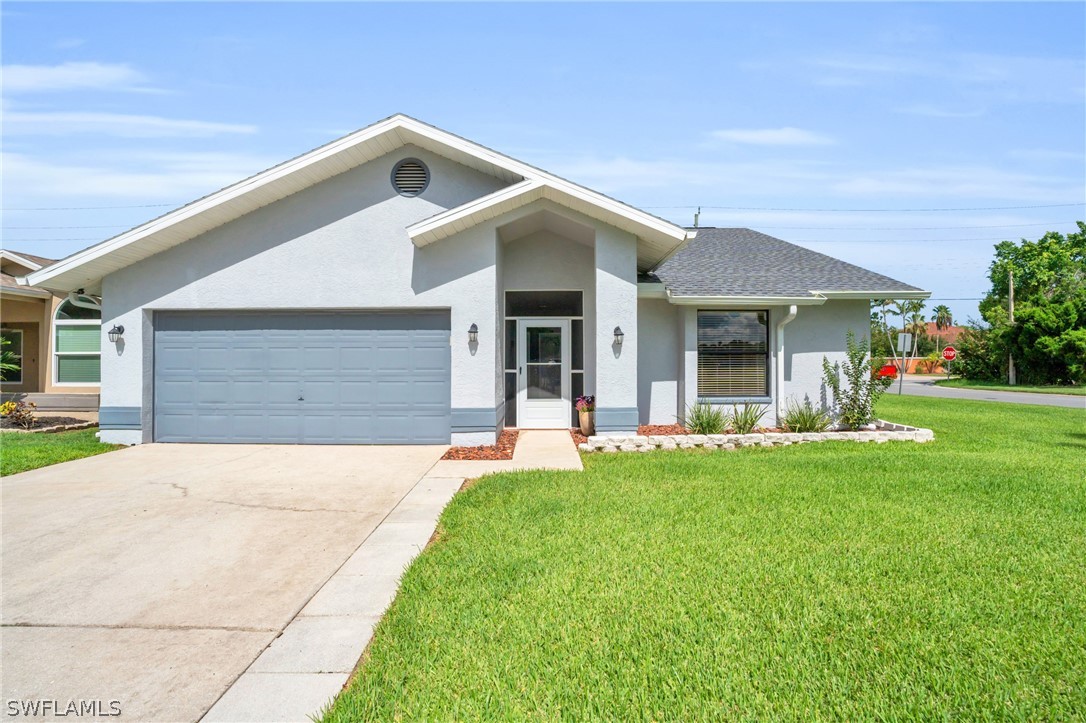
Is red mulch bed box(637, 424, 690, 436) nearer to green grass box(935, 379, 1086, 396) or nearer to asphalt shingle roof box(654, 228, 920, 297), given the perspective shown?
asphalt shingle roof box(654, 228, 920, 297)

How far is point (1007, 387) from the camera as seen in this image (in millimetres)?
32156

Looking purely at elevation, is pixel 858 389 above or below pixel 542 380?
below

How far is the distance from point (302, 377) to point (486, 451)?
13.0ft

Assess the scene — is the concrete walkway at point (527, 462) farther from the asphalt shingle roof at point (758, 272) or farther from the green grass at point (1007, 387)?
the green grass at point (1007, 387)

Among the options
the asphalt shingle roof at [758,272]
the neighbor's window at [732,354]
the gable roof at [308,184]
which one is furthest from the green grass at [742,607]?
the asphalt shingle roof at [758,272]

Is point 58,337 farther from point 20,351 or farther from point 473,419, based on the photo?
point 473,419

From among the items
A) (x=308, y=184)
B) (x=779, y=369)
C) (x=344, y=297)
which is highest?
(x=308, y=184)

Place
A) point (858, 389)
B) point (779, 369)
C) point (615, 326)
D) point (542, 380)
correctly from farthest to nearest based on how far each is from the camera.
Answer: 1. point (542, 380)
2. point (779, 369)
3. point (858, 389)
4. point (615, 326)

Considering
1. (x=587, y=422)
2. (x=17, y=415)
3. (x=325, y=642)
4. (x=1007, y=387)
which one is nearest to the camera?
(x=325, y=642)

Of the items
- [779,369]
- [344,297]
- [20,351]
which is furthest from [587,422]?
[20,351]

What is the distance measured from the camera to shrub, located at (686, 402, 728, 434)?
464 inches

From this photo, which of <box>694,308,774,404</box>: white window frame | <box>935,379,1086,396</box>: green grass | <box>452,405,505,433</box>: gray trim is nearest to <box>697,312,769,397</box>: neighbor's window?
<box>694,308,774,404</box>: white window frame

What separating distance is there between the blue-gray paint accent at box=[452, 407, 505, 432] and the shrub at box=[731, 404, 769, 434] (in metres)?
4.93

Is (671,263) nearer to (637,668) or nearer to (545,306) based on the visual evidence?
(545,306)
